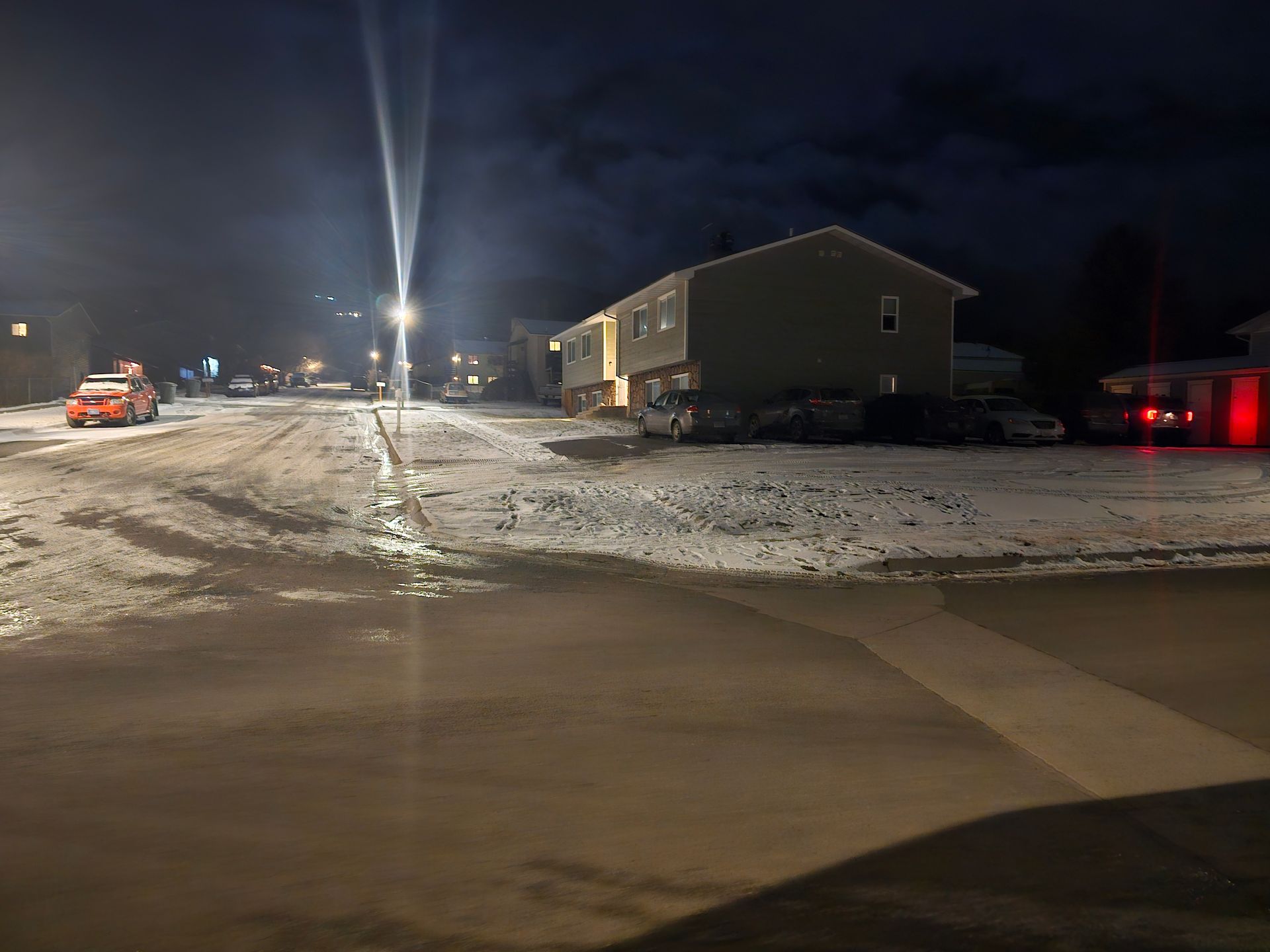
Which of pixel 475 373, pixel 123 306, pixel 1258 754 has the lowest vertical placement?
pixel 1258 754

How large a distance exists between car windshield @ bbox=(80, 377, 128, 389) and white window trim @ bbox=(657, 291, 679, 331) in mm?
19916

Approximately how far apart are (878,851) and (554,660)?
294cm

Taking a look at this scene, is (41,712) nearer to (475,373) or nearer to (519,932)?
(519,932)

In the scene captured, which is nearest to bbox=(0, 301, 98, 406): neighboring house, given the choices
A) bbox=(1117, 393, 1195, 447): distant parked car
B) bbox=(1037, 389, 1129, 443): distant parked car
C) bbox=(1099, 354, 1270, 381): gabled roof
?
bbox=(1037, 389, 1129, 443): distant parked car

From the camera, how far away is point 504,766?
4117mm

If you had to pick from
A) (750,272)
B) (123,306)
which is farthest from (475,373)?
(750,272)

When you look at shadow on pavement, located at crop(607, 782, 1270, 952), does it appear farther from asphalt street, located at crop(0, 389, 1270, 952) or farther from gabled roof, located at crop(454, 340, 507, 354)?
gabled roof, located at crop(454, 340, 507, 354)

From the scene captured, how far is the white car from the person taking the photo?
26.0 meters

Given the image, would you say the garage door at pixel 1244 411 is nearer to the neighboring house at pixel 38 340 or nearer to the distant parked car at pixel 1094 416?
the distant parked car at pixel 1094 416

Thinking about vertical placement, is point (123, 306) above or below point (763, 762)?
above

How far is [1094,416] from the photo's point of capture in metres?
28.0

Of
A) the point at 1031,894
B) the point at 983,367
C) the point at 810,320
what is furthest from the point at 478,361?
the point at 1031,894

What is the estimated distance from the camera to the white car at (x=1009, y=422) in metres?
26.0

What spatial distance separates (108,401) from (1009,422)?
97.4 feet
